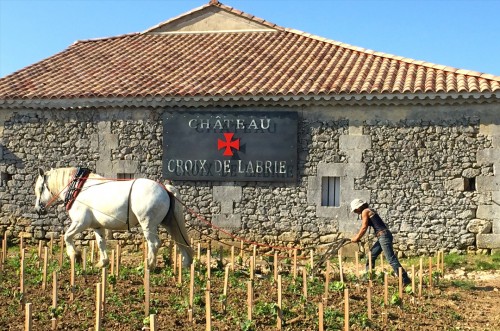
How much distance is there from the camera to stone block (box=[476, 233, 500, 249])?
426 inches

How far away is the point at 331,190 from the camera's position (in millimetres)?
11633

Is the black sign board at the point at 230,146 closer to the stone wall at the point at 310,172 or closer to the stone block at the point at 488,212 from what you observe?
the stone wall at the point at 310,172

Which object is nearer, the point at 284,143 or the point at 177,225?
the point at 177,225

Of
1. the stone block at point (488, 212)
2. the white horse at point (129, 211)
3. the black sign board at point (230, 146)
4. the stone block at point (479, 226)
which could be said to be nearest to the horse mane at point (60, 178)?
the white horse at point (129, 211)

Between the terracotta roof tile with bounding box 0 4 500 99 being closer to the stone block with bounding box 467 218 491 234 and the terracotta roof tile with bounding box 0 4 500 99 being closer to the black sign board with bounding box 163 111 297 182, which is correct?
the black sign board with bounding box 163 111 297 182

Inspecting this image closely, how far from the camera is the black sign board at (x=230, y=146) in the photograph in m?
11.7

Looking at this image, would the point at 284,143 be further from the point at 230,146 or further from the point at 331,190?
the point at 331,190

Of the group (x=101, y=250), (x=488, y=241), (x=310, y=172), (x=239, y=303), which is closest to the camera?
(x=239, y=303)

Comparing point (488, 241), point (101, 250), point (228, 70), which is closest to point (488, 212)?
point (488, 241)

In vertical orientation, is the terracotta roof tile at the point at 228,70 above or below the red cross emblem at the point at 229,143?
above

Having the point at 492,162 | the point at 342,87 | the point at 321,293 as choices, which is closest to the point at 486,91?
the point at 492,162

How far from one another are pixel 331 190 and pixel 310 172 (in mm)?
570

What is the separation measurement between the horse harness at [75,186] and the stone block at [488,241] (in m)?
7.41

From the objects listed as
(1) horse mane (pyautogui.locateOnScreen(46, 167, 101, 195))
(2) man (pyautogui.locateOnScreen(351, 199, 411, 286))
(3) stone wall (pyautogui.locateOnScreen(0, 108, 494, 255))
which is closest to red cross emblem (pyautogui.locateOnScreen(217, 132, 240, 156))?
(3) stone wall (pyautogui.locateOnScreen(0, 108, 494, 255))
